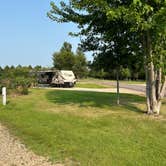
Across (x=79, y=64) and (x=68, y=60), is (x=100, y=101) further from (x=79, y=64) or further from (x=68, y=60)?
(x=79, y=64)

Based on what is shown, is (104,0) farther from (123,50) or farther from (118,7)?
(123,50)

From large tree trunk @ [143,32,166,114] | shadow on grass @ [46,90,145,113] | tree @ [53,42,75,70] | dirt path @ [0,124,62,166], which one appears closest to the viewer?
dirt path @ [0,124,62,166]

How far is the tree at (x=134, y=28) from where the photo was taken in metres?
10.3

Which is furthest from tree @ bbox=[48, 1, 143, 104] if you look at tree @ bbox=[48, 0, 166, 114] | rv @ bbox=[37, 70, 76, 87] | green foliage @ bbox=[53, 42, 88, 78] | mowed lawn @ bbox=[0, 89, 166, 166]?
green foliage @ bbox=[53, 42, 88, 78]

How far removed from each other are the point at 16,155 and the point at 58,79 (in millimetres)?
31444

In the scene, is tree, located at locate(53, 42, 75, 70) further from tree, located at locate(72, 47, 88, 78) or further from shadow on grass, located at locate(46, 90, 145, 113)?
shadow on grass, located at locate(46, 90, 145, 113)

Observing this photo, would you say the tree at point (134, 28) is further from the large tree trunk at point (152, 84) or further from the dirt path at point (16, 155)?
the dirt path at point (16, 155)

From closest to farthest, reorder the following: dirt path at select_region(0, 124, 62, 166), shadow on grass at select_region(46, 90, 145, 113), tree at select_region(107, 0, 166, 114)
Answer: dirt path at select_region(0, 124, 62, 166) < tree at select_region(107, 0, 166, 114) < shadow on grass at select_region(46, 90, 145, 113)

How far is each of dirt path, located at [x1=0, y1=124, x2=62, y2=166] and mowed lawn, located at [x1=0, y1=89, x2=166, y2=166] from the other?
0.76 ft

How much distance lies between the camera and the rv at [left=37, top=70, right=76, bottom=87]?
3750 cm

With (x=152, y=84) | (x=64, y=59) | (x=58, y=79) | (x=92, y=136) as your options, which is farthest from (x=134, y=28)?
(x=64, y=59)

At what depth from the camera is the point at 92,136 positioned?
8.42 metres

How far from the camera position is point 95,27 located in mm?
13695

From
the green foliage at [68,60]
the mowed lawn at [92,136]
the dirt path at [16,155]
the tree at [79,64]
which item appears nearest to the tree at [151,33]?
the mowed lawn at [92,136]
